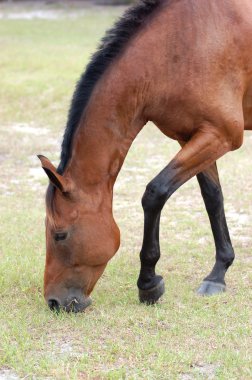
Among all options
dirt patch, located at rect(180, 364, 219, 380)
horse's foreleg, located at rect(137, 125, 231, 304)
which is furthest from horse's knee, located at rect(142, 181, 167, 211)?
dirt patch, located at rect(180, 364, 219, 380)

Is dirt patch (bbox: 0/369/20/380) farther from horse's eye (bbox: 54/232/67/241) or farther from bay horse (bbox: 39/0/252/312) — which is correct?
horse's eye (bbox: 54/232/67/241)

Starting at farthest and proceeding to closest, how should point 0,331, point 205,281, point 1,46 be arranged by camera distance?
point 1,46 → point 205,281 → point 0,331

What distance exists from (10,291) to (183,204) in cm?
308

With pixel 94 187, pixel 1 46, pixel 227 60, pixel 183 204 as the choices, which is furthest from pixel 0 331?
pixel 1 46

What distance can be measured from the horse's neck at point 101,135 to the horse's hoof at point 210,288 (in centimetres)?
108

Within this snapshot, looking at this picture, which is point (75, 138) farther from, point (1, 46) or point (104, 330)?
point (1, 46)

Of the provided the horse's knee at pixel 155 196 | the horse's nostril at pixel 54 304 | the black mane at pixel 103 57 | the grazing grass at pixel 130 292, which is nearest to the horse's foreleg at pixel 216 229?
the grazing grass at pixel 130 292

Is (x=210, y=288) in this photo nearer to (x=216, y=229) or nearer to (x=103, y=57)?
(x=216, y=229)

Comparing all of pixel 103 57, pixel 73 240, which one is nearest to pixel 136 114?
pixel 103 57

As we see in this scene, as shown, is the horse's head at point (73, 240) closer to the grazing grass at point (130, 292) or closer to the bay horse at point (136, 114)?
the bay horse at point (136, 114)

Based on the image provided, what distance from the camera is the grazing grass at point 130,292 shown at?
413 centimetres

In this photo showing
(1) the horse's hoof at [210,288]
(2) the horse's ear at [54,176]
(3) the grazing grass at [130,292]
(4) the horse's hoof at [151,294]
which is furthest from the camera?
(1) the horse's hoof at [210,288]

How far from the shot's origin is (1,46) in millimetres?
17000

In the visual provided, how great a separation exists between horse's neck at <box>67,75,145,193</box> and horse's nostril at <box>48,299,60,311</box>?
72 centimetres
